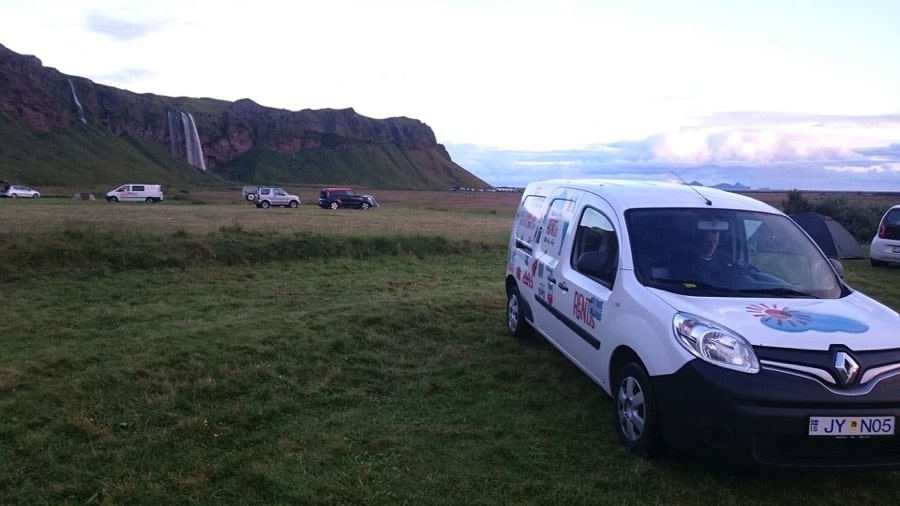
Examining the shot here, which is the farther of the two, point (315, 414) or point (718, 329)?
point (315, 414)

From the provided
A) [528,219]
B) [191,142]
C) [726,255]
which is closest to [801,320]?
[726,255]

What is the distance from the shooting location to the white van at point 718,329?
12.3 ft

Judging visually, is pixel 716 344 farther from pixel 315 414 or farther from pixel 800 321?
pixel 315 414

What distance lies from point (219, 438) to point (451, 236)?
49.0 feet

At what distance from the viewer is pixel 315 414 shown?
5.20m

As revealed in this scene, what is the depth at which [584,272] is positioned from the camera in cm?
561

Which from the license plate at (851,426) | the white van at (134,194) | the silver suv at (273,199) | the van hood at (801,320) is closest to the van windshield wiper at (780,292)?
the van hood at (801,320)

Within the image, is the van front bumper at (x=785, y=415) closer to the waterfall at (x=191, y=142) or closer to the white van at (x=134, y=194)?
the white van at (x=134, y=194)

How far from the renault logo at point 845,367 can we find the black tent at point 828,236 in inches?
514

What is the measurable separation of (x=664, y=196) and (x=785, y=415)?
2395 mm

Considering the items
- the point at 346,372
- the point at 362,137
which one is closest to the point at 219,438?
the point at 346,372

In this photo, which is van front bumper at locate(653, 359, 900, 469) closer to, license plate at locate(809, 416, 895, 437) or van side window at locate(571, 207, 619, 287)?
license plate at locate(809, 416, 895, 437)

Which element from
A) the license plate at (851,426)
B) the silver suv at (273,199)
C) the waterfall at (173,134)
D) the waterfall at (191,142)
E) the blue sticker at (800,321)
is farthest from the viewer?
the waterfall at (191,142)

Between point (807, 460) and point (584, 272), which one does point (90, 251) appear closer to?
point (584, 272)
